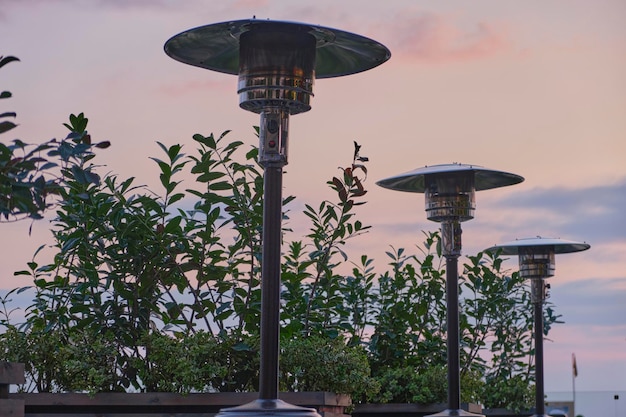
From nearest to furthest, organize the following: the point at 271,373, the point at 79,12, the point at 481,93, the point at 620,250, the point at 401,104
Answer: the point at 271,373
the point at 79,12
the point at 401,104
the point at 481,93
the point at 620,250

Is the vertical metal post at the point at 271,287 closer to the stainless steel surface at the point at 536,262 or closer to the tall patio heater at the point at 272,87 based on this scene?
the tall patio heater at the point at 272,87

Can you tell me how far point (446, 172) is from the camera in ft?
18.9

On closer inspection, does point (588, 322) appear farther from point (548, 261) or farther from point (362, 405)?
point (362, 405)

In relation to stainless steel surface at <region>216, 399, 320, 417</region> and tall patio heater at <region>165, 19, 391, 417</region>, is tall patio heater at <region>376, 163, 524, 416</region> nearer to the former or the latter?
tall patio heater at <region>165, 19, 391, 417</region>

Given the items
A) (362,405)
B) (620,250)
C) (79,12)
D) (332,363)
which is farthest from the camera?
(620,250)

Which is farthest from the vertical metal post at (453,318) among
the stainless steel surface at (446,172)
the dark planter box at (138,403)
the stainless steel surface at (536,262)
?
the stainless steel surface at (536,262)

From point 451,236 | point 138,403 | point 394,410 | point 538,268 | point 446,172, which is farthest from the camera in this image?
point 538,268

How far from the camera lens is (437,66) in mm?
7258

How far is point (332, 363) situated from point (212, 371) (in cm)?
66

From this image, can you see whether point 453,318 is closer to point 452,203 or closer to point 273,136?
point 452,203

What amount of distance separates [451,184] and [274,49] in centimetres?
263

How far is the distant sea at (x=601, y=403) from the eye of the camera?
1037 cm

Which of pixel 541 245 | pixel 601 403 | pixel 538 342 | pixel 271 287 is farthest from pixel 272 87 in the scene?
pixel 601 403

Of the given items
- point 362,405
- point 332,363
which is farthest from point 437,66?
point 332,363
